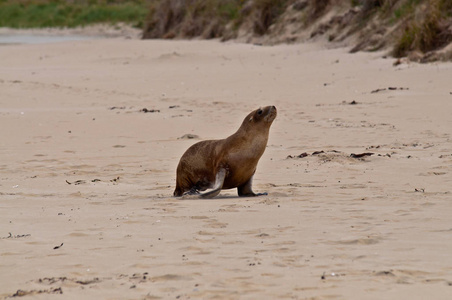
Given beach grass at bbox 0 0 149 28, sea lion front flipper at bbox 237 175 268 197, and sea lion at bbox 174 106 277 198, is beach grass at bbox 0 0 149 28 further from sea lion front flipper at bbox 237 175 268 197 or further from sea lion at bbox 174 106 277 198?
sea lion front flipper at bbox 237 175 268 197

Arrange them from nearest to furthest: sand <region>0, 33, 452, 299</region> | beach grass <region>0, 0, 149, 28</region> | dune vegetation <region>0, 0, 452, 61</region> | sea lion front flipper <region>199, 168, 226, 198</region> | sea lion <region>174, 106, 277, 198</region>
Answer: sand <region>0, 33, 452, 299</region>, sea lion front flipper <region>199, 168, 226, 198</region>, sea lion <region>174, 106, 277, 198</region>, dune vegetation <region>0, 0, 452, 61</region>, beach grass <region>0, 0, 149, 28</region>

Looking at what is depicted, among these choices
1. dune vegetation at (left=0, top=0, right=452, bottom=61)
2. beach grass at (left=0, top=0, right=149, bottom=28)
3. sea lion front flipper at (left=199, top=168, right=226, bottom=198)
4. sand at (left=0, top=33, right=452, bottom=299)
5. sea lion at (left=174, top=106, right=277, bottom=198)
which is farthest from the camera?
beach grass at (left=0, top=0, right=149, bottom=28)

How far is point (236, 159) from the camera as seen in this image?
696 cm

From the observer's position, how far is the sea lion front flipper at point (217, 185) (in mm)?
6781

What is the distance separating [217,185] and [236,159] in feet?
0.89

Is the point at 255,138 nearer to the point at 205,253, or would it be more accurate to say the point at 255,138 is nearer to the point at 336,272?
the point at 205,253

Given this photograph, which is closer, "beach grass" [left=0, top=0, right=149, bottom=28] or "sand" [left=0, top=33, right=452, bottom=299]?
"sand" [left=0, top=33, right=452, bottom=299]

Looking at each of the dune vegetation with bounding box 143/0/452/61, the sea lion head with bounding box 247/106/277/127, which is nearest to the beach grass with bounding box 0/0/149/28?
the dune vegetation with bounding box 143/0/452/61

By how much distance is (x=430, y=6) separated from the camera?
17.7 m

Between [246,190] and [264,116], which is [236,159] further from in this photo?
[264,116]

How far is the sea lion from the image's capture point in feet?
22.8

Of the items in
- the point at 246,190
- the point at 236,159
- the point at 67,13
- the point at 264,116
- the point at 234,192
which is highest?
the point at 264,116

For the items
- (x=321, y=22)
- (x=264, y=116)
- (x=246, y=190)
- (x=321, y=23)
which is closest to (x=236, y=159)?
(x=246, y=190)

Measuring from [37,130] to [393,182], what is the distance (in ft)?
19.9
